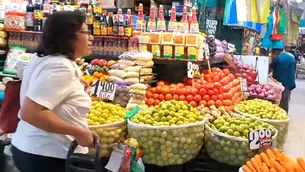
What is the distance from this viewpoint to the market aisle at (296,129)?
5827 mm

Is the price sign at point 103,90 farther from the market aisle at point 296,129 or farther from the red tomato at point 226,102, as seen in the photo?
the market aisle at point 296,129

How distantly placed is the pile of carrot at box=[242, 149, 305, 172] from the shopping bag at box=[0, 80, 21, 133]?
1.45 m

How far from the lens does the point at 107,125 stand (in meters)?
2.95

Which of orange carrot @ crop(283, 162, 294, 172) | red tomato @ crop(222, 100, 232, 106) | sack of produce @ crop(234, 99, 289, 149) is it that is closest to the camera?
orange carrot @ crop(283, 162, 294, 172)

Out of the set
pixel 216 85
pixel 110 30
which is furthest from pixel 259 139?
pixel 110 30

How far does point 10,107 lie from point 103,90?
1168mm

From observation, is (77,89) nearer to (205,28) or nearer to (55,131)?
(55,131)

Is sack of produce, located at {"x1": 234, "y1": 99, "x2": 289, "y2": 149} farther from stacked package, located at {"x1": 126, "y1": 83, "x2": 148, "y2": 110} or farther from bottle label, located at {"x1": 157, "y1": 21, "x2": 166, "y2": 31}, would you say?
bottle label, located at {"x1": 157, "y1": 21, "x2": 166, "y2": 31}

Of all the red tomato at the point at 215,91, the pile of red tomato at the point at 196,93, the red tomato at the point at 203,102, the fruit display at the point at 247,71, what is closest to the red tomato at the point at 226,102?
the pile of red tomato at the point at 196,93

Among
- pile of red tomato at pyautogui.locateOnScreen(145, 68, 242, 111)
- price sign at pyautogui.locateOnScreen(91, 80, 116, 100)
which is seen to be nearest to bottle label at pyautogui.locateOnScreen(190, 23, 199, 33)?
pile of red tomato at pyautogui.locateOnScreen(145, 68, 242, 111)

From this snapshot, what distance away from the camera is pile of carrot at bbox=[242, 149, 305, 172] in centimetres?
239

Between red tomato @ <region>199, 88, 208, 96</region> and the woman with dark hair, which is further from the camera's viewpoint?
red tomato @ <region>199, 88, 208, 96</region>

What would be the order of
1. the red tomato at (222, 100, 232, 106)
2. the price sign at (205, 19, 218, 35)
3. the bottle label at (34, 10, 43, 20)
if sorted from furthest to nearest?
the price sign at (205, 19, 218, 35) → the bottle label at (34, 10, 43, 20) → the red tomato at (222, 100, 232, 106)

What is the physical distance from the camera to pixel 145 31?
412 cm
